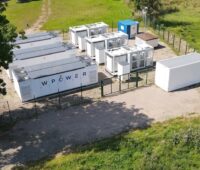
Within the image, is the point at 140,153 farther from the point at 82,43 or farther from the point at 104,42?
the point at 82,43

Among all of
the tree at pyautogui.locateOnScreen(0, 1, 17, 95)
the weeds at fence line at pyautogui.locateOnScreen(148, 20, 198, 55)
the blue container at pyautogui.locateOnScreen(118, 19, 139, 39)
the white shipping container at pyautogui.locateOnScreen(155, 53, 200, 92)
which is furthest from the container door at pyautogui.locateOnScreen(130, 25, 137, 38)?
the tree at pyautogui.locateOnScreen(0, 1, 17, 95)

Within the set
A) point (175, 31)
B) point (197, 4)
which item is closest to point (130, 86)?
point (175, 31)

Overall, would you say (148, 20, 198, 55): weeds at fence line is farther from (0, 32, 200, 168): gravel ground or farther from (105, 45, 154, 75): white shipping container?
(0, 32, 200, 168): gravel ground

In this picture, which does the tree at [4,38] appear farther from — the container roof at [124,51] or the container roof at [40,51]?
the container roof at [124,51]

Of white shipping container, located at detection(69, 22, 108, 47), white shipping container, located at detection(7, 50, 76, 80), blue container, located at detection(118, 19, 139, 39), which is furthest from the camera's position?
blue container, located at detection(118, 19, 139, 39)

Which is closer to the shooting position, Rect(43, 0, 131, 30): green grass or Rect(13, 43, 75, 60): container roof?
Rect(13, 43, 75, 60): container roof

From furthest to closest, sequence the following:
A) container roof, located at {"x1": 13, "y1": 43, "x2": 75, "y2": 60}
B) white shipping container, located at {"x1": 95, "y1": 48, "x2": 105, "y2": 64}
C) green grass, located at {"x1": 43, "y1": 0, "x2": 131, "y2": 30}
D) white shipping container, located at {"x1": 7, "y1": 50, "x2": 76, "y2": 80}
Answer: green grass, located at {"x1": 43, "y1": 0, "x2": 131, "y2": 30} < white shipping container, located at {"x1": 95, "y1": 48, "x2": 105, "y2": 64} < container roof, located at {"x1": 13, "y1": 43, "x2": 75, "y2": 60} < white shipping container, located at {"x1": 7, "y1": 50, "x2": 76, "y2": 80}
